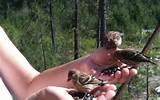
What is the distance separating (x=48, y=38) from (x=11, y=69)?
55.0ft

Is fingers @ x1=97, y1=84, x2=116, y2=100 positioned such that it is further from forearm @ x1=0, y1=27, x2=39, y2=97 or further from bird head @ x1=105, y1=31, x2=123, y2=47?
forearm @ x1=0, y1=27, x2=39, y2=97

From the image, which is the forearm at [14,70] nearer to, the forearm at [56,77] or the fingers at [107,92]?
the forearm at [56,77]

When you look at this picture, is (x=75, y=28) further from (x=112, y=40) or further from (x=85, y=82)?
(x=85, y=82)

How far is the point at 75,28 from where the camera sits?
14109 mm

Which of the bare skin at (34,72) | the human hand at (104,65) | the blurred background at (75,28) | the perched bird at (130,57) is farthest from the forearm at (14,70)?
the blurred background at (75,28)

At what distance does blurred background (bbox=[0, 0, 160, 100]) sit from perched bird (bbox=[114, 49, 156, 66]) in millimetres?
9794

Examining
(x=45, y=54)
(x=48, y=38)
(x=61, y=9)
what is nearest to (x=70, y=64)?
(x=45, y=54)

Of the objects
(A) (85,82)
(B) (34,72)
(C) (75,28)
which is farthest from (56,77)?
(C) (75,28)

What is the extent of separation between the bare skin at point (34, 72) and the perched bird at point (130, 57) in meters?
0.02

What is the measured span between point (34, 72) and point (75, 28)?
1265 cm

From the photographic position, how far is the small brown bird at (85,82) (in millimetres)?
1044

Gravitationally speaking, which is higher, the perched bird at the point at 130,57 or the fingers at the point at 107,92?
the perched bird at the point at 130,57

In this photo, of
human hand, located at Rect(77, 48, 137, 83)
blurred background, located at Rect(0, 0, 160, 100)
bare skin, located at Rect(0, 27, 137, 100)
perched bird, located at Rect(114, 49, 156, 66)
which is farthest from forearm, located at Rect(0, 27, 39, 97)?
blurred background, located at Rect(0, 0, 160, 100)

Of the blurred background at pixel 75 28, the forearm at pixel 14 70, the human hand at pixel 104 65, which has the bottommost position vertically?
the blurred background at pixel 75 28
